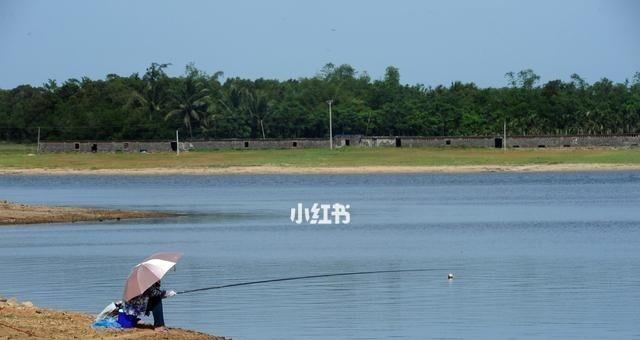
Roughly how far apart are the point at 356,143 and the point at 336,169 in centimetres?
1698

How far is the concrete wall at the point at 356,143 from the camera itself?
366 feet

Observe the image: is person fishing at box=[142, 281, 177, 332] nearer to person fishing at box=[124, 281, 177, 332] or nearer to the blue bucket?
person fishing at box=[124, 281, 177, 332]

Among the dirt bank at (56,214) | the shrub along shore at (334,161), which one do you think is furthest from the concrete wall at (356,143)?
the dirt bank at (56,214)

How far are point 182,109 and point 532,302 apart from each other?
111 m

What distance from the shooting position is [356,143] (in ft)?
390

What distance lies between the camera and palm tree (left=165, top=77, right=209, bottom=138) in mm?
133250

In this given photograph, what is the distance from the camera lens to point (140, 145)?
120m

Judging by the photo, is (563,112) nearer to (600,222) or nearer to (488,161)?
(488,161)

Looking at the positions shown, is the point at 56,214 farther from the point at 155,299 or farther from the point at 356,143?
the point at 356,143

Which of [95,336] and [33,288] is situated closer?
[95,336]

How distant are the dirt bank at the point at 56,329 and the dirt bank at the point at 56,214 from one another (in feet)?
88.6

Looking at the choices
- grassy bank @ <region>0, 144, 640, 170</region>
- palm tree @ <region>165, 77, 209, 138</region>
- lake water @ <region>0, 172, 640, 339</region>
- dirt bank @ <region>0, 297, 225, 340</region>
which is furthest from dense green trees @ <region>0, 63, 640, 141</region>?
dirt bank @ <region>0, 297, 225, 340</region>

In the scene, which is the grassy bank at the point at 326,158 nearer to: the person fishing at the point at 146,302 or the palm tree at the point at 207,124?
the palm tree at the point at 207,124

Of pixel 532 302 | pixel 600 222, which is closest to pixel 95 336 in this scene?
pixel 532 302
